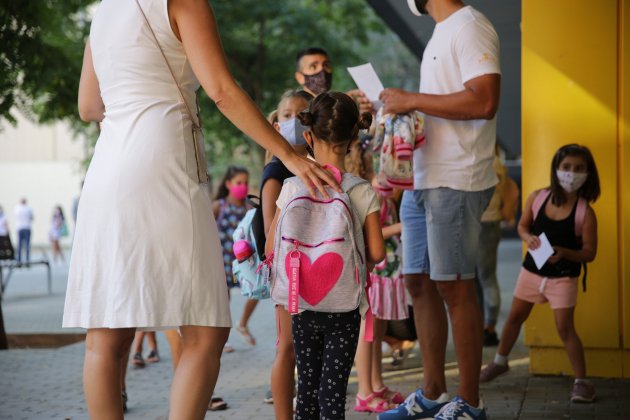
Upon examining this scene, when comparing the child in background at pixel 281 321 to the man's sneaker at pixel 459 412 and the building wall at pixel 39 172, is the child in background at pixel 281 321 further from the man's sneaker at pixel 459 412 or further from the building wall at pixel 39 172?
the building wall at pixel 39 172

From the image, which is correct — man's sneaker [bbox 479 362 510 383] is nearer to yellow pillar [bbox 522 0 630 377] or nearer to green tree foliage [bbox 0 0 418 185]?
yellow pillar [bbox 522 0 630 377]

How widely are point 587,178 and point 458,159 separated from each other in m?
1.77

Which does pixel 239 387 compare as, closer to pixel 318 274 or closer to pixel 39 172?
pixel 318 274

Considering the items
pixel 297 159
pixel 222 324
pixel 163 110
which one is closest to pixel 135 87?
pixel 163 110

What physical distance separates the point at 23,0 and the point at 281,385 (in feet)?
19.4

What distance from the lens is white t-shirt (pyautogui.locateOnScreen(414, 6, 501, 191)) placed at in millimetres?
4953

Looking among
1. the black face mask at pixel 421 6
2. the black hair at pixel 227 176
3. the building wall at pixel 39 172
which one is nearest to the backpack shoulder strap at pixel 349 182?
the black face mask at pixel 421 6

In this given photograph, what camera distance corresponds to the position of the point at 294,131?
16.4 ft

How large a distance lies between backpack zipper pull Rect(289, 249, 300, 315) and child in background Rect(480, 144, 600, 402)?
2.96 metres

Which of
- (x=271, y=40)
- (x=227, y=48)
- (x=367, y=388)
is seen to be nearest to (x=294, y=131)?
(x=367, y=388)

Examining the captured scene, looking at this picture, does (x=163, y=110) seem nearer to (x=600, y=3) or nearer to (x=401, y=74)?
(x=600, y=3)

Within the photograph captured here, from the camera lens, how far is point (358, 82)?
17.0 feet

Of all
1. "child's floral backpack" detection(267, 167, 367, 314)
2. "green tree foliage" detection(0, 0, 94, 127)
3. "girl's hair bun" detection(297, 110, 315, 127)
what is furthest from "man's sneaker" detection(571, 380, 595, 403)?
"green tree foliage" detection(0, 0, 94, 127)

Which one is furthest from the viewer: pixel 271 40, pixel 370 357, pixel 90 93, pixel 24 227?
pixel 24 227
